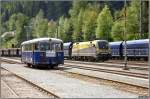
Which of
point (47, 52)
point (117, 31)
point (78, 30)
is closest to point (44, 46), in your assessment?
point (47, 52)

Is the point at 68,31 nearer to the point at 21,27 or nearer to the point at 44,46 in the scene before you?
the point at 21,27

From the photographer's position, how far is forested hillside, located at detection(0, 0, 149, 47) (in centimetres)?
7325

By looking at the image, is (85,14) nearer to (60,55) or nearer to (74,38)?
(74,38)

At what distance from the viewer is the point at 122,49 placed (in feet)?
191

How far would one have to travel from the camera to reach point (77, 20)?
327 ft

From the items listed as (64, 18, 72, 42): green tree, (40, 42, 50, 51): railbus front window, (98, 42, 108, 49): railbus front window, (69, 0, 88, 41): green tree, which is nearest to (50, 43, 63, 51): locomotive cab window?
(40, 42, 50, 51): railbus front window

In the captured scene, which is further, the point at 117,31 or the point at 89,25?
the point at 89,25

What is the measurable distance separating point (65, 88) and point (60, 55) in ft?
55.9

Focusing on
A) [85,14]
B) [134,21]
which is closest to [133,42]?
[134,21]

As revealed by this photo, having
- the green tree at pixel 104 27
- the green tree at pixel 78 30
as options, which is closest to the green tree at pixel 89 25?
the green tree at pixel 78 30

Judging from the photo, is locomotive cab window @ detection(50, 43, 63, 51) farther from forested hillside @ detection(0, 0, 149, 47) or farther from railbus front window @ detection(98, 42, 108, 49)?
forested hillside @ detection(0, 0, 149, 47)

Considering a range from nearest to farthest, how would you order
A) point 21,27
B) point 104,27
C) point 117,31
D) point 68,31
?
1. point 117,31
2. point 104,27
3. point 68,31
4. point 21,27

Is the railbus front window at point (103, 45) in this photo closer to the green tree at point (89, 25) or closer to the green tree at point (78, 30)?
the green tree at point (89, 25)

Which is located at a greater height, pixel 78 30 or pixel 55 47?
pixel 78 30
